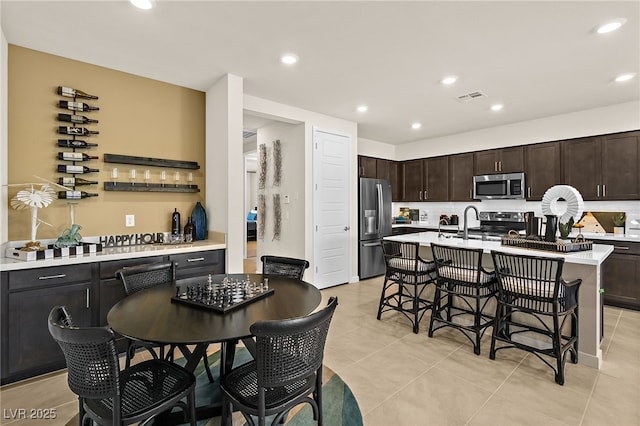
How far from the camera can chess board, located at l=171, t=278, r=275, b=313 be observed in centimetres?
178

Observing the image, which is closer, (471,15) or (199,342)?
(199,342)

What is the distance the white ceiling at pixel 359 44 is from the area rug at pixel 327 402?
2.74 m

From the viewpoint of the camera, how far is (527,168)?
202 inches

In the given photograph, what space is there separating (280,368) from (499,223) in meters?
5.36

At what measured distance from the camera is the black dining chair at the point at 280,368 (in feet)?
4.49

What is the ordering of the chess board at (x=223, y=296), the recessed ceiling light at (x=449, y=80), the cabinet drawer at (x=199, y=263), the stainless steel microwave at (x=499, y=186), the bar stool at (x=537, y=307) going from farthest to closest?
the stainless steel microwave at (x=499, y=186) < the recessed ceiling light at (x=449, y=80) < the cabinet drawer at (x=199, y=263) < the bar stool at (x=537, y=307) < the chess board at (x=223, y=296)

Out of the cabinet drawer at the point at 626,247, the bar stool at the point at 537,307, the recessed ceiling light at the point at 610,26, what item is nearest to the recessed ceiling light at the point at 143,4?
the bar stool at the point at 537,307

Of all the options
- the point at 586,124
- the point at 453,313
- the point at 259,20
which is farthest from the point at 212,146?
the point at 586,124

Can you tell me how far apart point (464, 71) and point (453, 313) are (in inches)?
102

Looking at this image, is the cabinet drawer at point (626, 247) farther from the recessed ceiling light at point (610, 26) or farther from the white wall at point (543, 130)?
the recessed ceiling light at point (610, 26)

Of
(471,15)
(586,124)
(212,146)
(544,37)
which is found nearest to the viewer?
(471,15)

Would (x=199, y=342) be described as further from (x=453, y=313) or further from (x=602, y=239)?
(x=602, y=239)

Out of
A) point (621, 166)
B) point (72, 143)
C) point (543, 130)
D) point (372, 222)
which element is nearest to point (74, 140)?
point (72, 143)

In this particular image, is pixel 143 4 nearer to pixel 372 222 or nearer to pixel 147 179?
pixel 147 179
